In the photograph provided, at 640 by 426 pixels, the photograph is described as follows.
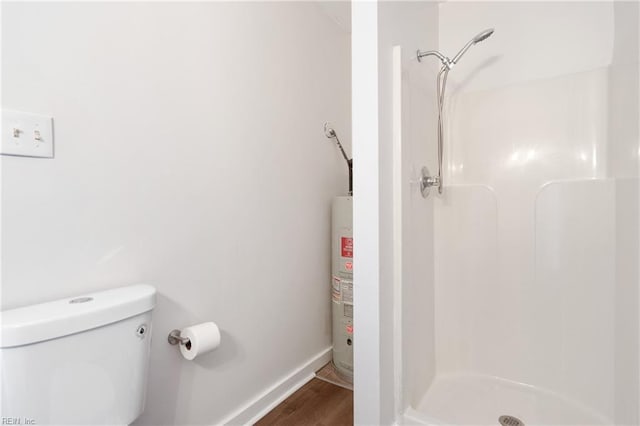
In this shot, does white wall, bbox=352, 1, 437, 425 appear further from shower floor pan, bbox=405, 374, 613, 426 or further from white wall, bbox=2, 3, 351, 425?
white wall, bbox=2, 3, 351, 425

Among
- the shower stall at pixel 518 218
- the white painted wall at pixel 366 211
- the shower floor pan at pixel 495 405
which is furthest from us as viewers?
the shower floor pan at pixel 495 405

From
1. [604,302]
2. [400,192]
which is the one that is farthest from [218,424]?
[604,302]

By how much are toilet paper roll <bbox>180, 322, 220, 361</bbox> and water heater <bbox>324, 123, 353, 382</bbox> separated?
80cm

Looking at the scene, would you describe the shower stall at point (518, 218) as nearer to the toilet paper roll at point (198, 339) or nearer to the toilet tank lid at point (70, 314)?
the toilet paper roll at point (198, 339)

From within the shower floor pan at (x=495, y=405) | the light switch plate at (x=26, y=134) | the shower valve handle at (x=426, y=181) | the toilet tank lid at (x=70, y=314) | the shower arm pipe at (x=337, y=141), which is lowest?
the shower floor pan at (x=495, y=405)

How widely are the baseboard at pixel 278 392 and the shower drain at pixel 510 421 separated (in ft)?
2.98

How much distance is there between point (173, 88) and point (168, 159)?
251 millimetres

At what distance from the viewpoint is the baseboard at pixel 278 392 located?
1378 millimetres

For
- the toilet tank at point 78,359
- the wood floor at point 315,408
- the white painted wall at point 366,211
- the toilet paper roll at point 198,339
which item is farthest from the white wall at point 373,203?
the toilet tank at point 78,359

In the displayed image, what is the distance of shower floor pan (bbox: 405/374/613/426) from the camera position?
136 centimetres

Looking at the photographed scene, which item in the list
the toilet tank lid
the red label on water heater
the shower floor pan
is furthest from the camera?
the red label on water heater

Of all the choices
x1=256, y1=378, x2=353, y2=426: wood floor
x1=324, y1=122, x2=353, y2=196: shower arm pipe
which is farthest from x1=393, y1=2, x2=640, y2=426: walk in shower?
x1=324, y1=122, x2=353, y2=196: shower arm pipe

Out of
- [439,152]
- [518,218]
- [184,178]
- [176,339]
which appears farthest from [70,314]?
[518,218]

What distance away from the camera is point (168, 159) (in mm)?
1118
